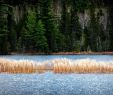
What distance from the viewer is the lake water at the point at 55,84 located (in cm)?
2448

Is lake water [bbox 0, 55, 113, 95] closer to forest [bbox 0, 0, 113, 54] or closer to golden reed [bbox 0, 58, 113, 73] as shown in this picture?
golden reed [bbox 0, 58, 113, 73]

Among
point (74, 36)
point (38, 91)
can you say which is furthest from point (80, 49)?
point (38, 91)

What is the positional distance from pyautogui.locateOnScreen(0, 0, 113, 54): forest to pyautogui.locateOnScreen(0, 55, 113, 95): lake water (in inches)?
1085

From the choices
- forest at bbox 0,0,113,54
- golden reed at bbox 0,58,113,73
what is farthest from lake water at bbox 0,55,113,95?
forest at bbox 0,0,113,54

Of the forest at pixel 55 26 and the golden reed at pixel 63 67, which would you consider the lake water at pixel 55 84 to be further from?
the forest at pixel 55 26

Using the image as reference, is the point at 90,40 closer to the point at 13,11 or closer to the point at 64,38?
the point at 64,38

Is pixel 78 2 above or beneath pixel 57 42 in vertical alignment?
above

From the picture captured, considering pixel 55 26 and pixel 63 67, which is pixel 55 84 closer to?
pixel 63 67

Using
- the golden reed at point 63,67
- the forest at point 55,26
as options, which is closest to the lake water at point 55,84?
the golden reed at point 63,67

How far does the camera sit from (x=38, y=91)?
2477 centimetres

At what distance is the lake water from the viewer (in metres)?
24.5

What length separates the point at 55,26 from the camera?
198ft

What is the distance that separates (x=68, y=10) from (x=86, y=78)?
1335 inches

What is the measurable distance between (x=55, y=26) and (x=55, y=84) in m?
33.3
